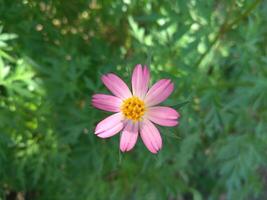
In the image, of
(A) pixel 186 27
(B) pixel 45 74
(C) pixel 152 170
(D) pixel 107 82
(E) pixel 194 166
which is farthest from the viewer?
(E) pixel 194 166

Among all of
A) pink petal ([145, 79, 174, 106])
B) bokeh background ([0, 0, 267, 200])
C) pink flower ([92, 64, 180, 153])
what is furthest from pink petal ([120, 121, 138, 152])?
bokeh background ([0, 0, 267, 200])

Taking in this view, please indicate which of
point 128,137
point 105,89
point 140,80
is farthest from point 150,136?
point 105,89

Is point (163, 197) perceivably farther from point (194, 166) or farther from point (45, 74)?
point (45, 74)

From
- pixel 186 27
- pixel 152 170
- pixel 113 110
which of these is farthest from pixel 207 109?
pixel 113 110

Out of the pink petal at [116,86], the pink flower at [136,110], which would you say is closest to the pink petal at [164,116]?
the pink flower at [136,110]

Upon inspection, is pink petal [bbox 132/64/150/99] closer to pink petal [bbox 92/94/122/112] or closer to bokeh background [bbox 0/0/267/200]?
pink petal [bbox 92/94/122/112]

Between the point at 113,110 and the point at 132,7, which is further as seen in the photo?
the point at 132,7
